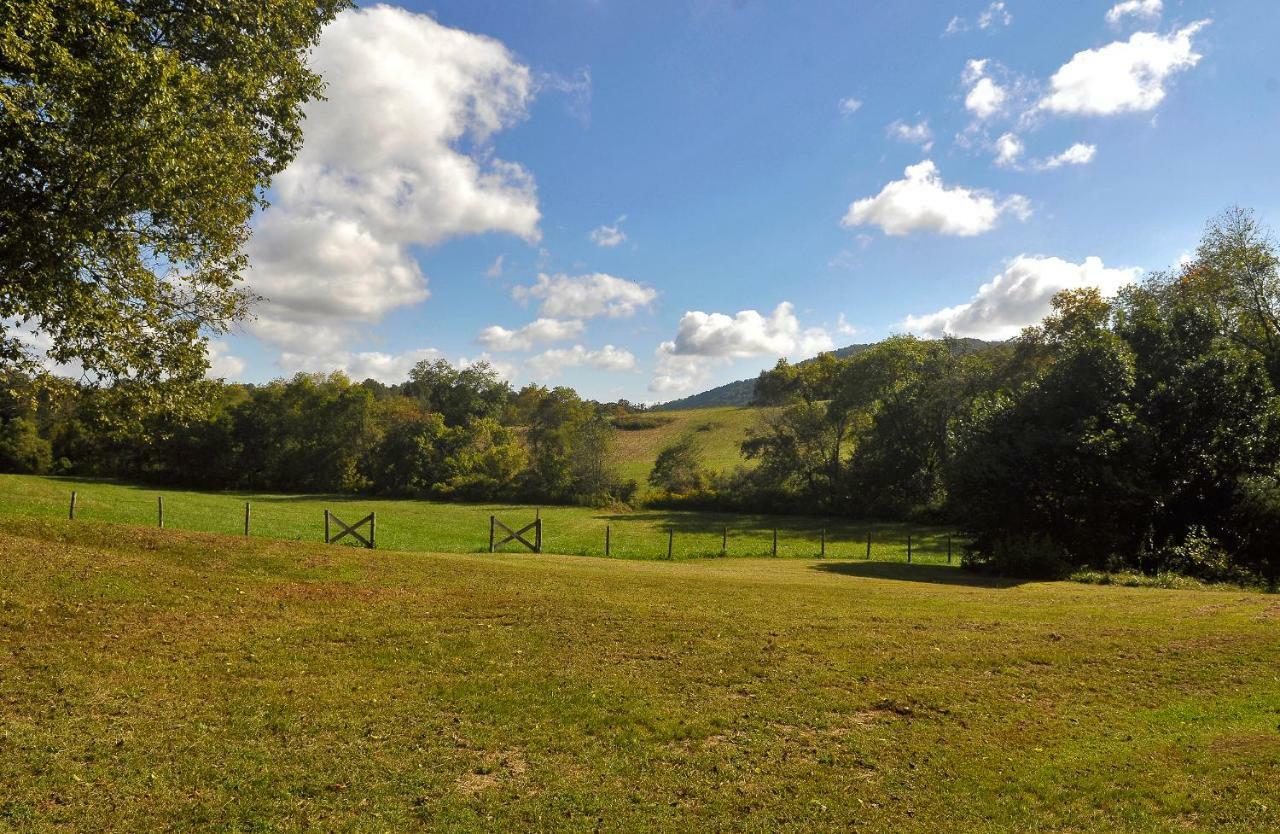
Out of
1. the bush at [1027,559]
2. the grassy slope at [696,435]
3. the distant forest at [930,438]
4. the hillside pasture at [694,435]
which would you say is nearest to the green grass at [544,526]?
the distant forest at [930,438]

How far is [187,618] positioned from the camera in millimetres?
13148

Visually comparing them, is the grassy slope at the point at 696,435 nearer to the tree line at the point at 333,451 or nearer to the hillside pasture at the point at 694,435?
the hillside pasture at the point at 694,435

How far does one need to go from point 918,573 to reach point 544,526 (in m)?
29.5

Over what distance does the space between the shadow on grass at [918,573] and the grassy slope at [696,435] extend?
143 ft

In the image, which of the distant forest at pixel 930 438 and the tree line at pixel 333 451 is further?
the tree line at pixel 333 451

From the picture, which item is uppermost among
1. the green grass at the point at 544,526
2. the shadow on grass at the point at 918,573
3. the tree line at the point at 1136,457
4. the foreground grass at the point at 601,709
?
the tree line at the point at 1136,457

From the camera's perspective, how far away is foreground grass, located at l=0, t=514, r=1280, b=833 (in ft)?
23.4

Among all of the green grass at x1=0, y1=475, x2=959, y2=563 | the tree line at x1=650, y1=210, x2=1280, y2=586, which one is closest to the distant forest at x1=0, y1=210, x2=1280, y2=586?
the tree line at x1=650, y1=210, x2=1280, y2=586

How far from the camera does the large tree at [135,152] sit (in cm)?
1124

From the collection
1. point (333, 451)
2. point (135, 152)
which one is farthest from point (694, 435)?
point (135, 152)

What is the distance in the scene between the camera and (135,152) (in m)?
11.5

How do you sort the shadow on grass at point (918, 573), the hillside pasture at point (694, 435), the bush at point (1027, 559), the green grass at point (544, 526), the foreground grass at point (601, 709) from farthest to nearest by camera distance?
1. the hillside pasture at point (694, 435)
2. the green grass at point (544, 526)
3. the bush at point (1027, 559)
4. the shadow on grass at point (918, 573)
5. the foreground grass at point (601, 709)

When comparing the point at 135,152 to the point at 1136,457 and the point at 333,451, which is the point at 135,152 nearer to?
the point at 1136,457

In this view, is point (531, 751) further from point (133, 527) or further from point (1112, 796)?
point (133, 527)
